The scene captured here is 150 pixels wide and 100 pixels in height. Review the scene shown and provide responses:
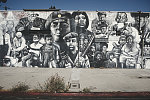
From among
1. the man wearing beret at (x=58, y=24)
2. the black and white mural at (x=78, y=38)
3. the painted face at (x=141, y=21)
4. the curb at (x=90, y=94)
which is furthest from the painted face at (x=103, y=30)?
the curb at (x=90, y=94)

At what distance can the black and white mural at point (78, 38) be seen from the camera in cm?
1058

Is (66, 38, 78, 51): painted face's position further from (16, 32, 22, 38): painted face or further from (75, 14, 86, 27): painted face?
(16, 32, 22, 38): painted face

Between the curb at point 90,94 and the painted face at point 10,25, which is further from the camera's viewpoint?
the painted face at point 10,25

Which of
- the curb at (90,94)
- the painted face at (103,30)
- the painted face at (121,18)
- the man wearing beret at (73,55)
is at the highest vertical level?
the painted face at (121,18)

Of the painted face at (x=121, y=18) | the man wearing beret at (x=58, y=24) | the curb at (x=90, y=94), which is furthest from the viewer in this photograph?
the man wearing beret at (x=58, y=24)

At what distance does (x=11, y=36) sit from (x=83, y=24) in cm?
622

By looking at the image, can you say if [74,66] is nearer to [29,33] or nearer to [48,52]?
[48,52]

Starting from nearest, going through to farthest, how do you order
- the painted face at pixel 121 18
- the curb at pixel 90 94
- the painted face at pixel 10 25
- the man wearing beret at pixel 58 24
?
the curb at pixel 90 94, the painted face at pixel 121 18, the man wearing beret at pixel 58 24, the painted face at pixel 10 25

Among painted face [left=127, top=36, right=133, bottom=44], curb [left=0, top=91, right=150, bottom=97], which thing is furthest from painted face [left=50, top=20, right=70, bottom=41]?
curb [left=0, top=91, right=150, bottom=97]

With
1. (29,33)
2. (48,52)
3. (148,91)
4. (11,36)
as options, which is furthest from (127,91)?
(11,36)

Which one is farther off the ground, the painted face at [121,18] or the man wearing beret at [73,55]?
the painted face at [121,18]

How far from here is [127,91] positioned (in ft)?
18.6

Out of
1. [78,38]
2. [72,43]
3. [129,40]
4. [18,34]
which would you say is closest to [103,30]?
[78,38]

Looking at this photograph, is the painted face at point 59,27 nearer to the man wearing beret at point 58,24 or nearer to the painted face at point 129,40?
the man wearing beret at point 58,24
